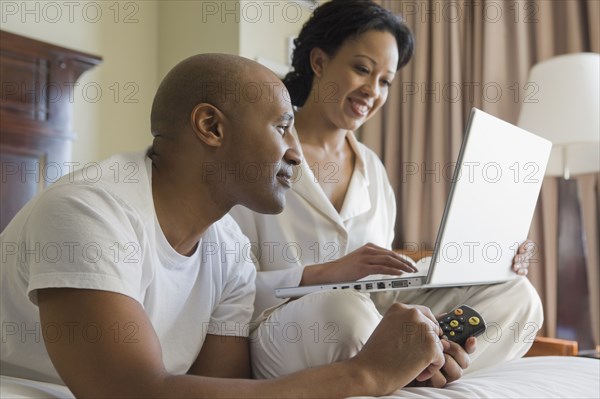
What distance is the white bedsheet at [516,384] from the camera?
86 centimetres

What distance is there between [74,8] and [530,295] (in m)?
1.94

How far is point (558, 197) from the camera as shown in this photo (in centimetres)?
248

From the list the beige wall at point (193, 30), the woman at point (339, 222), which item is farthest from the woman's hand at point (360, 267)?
the beige wall at point (193, 30)

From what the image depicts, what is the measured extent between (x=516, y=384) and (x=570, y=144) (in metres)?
1.39

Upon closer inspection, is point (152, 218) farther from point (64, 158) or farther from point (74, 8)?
point (74, 8)

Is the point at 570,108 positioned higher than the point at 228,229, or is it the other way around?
the point at 570,108

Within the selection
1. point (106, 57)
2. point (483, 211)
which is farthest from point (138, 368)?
point (106, 57)

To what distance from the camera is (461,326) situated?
1032mm

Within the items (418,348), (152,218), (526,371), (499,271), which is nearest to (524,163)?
(499,271)

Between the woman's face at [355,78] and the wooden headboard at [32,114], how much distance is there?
2.97ft

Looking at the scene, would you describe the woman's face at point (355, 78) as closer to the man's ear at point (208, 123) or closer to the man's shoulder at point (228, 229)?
the man's shoulder at point (228, 229)

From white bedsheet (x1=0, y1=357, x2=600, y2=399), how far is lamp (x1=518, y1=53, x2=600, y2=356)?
1133 mm

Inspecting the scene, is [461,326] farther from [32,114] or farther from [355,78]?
[32,114]

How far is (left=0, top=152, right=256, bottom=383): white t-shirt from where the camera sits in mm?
820
